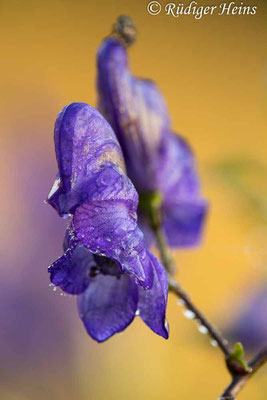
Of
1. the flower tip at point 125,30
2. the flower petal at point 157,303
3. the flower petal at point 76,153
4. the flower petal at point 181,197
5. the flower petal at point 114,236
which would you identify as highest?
the flower tip at point 125,30

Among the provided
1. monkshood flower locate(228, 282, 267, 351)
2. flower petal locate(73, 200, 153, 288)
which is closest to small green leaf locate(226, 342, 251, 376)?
flower petal locate(73, 200, 153, 288)

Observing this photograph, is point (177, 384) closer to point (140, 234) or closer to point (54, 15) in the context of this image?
point (140, 234)

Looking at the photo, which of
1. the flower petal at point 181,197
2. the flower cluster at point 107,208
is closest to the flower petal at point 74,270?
the flower cluster at point 107,208

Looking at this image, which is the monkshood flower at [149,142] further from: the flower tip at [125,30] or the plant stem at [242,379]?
the plant stem at [242,379]

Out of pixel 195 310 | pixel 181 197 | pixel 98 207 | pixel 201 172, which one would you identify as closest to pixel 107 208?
pixel 98 207

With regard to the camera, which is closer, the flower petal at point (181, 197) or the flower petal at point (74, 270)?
the flower petal at point (74, 270)

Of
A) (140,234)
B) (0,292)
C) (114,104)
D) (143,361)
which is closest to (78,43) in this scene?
(0,292)

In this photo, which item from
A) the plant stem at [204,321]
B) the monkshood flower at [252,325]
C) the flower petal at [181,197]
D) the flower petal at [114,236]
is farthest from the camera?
the monkshood flower at [252,325]
